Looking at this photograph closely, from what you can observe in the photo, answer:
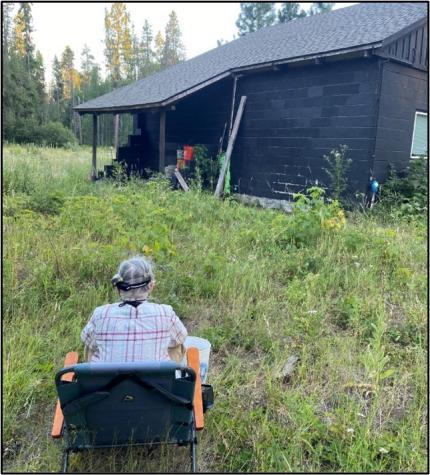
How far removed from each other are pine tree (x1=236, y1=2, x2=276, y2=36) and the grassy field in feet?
115

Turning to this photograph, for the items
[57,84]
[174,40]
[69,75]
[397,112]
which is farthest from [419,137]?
[69,75]

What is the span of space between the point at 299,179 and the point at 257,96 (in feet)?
8.03

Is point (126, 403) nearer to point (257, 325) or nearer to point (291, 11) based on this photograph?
point (257, 325)

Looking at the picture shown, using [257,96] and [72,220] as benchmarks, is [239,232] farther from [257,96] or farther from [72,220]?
[257,96]

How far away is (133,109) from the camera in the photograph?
11.1m

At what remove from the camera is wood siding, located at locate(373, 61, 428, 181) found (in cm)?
824

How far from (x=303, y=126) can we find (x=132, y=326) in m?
8.14

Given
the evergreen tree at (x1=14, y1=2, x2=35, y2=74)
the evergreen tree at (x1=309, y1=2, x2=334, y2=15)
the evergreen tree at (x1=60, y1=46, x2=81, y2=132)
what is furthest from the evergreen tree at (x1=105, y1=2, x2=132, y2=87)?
the evergreen tree at (x1=309, y1=2, x2=334, y2=15)

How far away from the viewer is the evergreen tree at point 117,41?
140 feet

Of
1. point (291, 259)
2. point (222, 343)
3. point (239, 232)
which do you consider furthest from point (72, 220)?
point (222, 343)

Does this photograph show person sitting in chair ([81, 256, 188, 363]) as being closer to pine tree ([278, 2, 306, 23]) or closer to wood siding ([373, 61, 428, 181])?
wood siding ([373, 61, 428, 181])

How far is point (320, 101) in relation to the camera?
29.6ft

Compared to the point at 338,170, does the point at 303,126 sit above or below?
above

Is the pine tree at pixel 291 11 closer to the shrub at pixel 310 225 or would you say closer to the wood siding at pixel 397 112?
the wood siding at pixel 397 112
